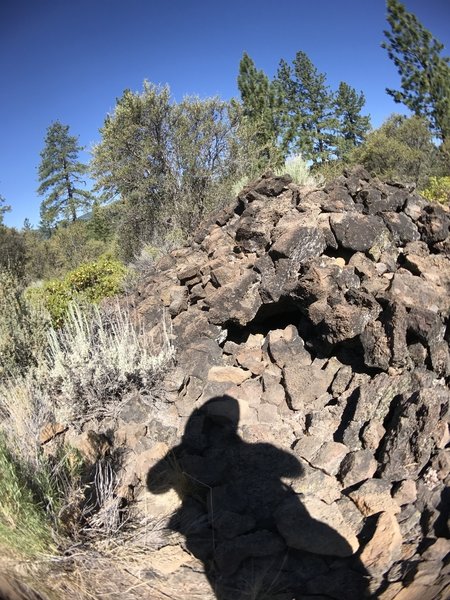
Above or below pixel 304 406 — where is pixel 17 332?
above

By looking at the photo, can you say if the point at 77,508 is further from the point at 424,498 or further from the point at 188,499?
the point at 424,498

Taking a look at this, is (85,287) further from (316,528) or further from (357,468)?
(316,528)

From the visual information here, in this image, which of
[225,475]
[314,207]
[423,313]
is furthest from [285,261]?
[225,475]

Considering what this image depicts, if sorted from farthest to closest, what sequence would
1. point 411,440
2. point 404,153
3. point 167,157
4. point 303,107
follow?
point 303,107
point 404,153
point 167,157
point 411,440

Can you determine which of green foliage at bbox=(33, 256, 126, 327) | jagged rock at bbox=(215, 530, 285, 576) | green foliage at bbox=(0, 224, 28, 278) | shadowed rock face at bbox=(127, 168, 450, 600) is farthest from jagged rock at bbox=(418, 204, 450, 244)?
green foliage at bbox=(0, 224, 28, 278)

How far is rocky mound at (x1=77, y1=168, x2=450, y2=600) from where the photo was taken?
2605mm

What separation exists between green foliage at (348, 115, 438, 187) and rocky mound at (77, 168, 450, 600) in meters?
12.8

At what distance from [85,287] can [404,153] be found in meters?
14.2

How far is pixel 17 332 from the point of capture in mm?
4582

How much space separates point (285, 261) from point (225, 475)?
216cm

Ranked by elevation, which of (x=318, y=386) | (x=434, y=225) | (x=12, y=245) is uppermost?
(x=12, y=245)

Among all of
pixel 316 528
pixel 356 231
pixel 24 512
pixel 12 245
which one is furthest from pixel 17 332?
pixel 12 245

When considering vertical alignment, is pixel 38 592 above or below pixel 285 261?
below

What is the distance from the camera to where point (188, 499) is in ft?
10.5
